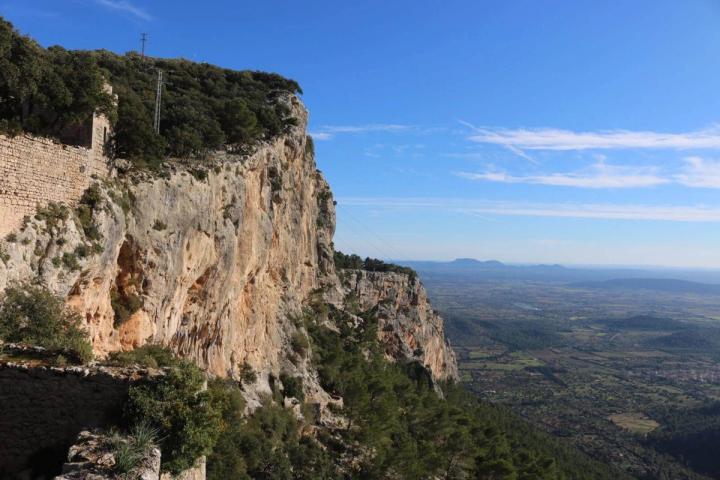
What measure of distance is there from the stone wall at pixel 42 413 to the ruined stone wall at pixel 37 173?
731cm

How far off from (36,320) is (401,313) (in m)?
63.6

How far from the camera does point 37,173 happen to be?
1691 centimetres

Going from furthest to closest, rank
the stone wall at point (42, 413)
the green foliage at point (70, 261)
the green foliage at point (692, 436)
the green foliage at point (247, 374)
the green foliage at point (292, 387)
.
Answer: the green foliage at point (692, 436)
the green foliage at point (292, 387)
the green foliage at point (247, 374)
the green foliage at point (70, 261)
the stone wall at point (42, 413)

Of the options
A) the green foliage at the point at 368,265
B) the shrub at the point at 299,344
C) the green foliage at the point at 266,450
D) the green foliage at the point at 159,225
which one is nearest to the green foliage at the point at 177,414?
the green foliage at the point at 266,450

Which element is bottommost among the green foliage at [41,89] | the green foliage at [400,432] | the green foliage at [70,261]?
the green foliage at [400,432]

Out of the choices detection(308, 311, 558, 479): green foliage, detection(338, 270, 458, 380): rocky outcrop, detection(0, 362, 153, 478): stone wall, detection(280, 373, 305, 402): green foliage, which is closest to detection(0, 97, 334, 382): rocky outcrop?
detection(280, 373, 305, 402): green foliage

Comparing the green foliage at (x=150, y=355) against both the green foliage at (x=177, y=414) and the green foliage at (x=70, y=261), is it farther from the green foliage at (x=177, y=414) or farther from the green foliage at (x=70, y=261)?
the green foliage at (x=177, y=414)

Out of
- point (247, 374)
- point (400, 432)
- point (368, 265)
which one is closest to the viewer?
point (247, 374)

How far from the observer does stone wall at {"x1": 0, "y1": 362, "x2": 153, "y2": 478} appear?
9711mm

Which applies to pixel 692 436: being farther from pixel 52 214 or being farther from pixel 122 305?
pixel 52 214

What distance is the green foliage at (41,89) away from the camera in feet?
61.8

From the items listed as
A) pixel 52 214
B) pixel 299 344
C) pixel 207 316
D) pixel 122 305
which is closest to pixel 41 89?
pixel 52 214

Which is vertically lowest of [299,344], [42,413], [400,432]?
[400,432]

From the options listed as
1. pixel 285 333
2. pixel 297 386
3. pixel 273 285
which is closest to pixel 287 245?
pixel 273 285
